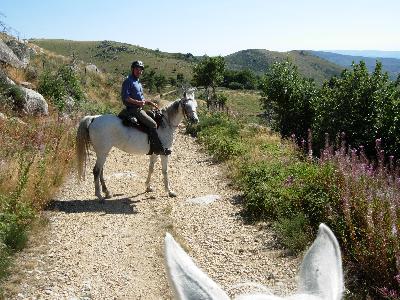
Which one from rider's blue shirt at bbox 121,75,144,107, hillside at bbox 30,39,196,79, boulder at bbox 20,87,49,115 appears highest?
hillside at bbox 30,39,196,79

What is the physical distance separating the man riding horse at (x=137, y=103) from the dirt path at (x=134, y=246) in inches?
45.8

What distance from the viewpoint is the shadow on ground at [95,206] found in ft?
24.3

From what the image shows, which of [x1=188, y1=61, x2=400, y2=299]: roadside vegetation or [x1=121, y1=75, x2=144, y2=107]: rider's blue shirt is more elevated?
[x1=121, y1=75, x2=144, y2=107]: rider's blue shirt

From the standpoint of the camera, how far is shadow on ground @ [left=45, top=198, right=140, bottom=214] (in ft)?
24.3

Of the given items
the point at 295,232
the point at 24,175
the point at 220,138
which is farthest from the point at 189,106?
the point at 220,138

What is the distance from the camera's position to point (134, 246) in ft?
20.0

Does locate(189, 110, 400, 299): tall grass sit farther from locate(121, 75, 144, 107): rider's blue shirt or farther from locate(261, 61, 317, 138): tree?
locate(261, 61, 317, 138): tree

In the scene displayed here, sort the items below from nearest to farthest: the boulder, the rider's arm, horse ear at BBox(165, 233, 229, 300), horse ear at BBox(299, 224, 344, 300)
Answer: horse ear at BBox(165, 233, 229, 300)
horse ear at BBox(299, 224, 344, 300)
the rider's arm
the boulder

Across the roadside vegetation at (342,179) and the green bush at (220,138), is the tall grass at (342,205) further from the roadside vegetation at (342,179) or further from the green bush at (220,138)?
the green bush at (220,138)

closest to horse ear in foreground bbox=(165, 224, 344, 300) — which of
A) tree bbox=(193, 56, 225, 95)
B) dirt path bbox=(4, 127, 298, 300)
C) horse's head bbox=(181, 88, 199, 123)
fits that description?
dirt path bbox=(4, 127, 298, 300)

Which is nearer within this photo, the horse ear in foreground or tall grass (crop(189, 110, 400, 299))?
the horse ear in foreground

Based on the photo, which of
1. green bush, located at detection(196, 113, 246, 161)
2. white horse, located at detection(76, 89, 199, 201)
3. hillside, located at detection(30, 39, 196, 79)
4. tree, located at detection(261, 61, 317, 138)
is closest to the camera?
white horse, located at detection(76, 89, 199, 201)

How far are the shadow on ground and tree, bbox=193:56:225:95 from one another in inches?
1140

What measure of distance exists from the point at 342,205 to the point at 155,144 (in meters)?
4.24
